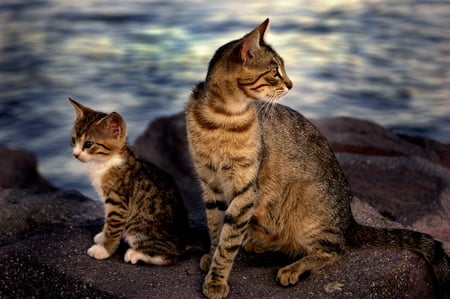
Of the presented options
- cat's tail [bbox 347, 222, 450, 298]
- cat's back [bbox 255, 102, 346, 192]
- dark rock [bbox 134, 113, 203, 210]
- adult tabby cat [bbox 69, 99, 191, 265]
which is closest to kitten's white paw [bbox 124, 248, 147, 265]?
adult tabby cat [bbox 69, 99, 191, 265]

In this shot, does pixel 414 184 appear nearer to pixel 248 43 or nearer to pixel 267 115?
pixel 267 115

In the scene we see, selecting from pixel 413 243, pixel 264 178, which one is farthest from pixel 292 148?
pixel 413 243

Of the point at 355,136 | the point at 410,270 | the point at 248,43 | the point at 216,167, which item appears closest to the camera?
the point at 248,43

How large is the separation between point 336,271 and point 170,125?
460cm

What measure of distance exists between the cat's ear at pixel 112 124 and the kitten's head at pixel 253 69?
2.75 ft

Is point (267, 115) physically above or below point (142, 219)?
above

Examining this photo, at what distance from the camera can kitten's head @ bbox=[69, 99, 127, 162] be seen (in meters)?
5.70

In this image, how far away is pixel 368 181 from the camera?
825 cm

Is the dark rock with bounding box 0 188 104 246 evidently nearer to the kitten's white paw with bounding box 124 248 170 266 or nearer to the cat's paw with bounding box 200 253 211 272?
the kitten's white paw with bounding box 124 248 170 266

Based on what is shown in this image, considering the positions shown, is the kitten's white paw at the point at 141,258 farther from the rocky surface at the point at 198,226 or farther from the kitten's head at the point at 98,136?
the kitten's head at the point at 98,136

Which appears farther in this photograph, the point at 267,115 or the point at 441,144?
the point at 441,144

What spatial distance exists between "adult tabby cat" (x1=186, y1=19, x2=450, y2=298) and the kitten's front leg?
0.62m

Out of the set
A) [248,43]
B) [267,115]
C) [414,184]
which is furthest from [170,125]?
[248,43]

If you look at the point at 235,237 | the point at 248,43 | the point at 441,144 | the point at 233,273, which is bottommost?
the point at 441,144
